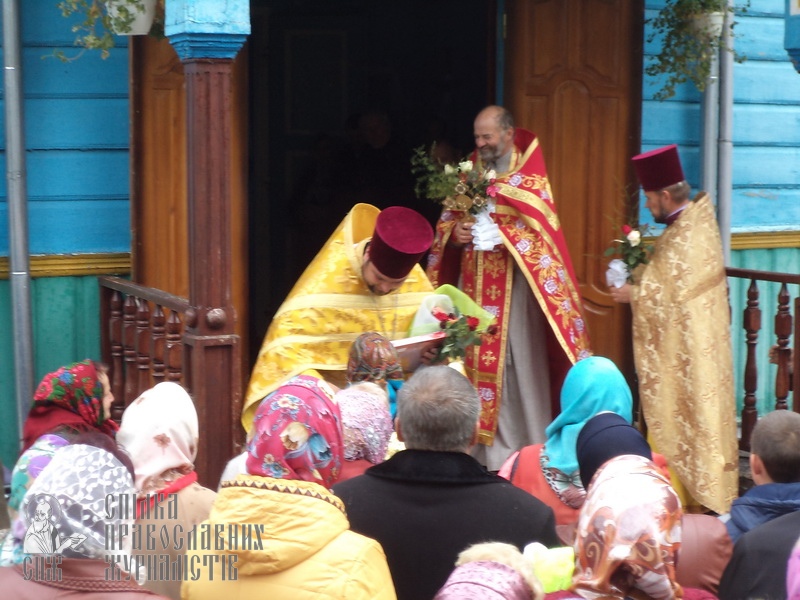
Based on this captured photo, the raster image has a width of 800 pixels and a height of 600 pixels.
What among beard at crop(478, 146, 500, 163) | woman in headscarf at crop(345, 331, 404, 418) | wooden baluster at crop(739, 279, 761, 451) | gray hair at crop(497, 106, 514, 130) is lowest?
wooden baluster at crop(739, 279, 761, 451)

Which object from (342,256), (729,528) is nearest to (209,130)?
(342,256)

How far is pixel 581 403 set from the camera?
156 inches

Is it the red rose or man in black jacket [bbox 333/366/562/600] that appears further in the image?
the red rose

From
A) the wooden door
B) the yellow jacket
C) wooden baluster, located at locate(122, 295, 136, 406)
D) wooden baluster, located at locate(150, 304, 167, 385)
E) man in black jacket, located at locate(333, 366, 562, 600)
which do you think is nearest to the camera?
the yellow jacket

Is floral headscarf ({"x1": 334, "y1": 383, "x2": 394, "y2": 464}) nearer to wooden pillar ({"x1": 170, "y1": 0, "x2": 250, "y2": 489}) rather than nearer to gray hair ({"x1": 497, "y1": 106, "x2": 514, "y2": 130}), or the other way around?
wooden pillar ({"x1": 170, "y1": 0, "x2": 250, "y2": 489})

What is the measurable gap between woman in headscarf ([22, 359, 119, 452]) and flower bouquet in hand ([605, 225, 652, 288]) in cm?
302

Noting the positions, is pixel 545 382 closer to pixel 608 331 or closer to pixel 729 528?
pixel 608 331

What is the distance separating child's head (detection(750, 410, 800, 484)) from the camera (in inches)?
136

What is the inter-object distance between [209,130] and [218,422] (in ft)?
3.92

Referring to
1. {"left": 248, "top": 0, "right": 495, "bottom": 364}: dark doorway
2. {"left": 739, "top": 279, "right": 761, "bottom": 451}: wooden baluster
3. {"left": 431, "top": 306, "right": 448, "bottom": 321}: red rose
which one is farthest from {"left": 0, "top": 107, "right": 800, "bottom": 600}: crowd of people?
{"left": 248, "top": 0, "right": 495, "bottom": 364}: dark doorway

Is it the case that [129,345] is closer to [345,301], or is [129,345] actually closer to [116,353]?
[116,353]

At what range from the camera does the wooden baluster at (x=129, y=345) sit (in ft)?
18.9

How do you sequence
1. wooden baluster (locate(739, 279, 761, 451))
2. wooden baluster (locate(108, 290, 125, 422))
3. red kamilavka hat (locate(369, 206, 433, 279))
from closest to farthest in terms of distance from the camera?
red kamilavka hat (locate(369, 206, 433, 279)) < wooden baluster (locate(108, 290, 125, 422)) < wooden baluster (locate(739, 279, 761, 451))

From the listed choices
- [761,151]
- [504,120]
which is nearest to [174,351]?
[504,120]
